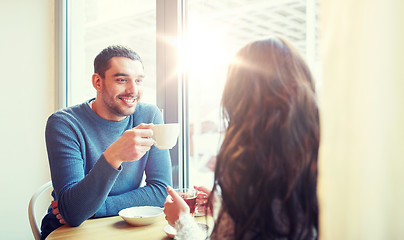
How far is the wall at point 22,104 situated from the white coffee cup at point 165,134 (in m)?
1.87

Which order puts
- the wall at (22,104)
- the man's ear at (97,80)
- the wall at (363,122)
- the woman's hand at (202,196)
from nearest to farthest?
1. the wall at (363,122)
2. the woman's hand at (202,196)
3. the man's ear at (97,80)
4. the wall at (22,104)

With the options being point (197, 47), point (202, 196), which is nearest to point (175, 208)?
point (202, 196)

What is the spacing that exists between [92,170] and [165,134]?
0.97 feet

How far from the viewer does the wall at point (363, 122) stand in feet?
1.82

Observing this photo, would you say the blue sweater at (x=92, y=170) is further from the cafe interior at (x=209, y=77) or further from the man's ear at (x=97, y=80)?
the cafe interior at (x=209, y=77)

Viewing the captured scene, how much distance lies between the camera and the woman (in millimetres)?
611

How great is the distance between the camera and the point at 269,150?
634 mm

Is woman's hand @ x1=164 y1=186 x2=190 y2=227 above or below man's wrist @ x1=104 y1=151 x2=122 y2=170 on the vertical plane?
below

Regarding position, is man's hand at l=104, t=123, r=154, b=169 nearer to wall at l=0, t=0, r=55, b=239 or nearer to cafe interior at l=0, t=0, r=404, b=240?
cafe interior at l=0, t=0, r=404, b=240

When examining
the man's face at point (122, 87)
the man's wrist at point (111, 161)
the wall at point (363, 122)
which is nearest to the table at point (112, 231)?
the man's wrist at point (111, 161)

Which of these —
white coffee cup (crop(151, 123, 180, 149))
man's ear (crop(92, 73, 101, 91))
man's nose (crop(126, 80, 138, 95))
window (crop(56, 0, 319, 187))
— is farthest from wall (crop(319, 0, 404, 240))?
A: man's ear (crop(92, 73, 101, 91))

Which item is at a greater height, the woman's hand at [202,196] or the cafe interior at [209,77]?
the cafe interior at [209,77]

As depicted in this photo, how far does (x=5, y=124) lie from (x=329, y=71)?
8.18 feet

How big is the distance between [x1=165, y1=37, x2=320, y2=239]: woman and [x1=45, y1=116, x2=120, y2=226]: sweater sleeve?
56 centimetres
